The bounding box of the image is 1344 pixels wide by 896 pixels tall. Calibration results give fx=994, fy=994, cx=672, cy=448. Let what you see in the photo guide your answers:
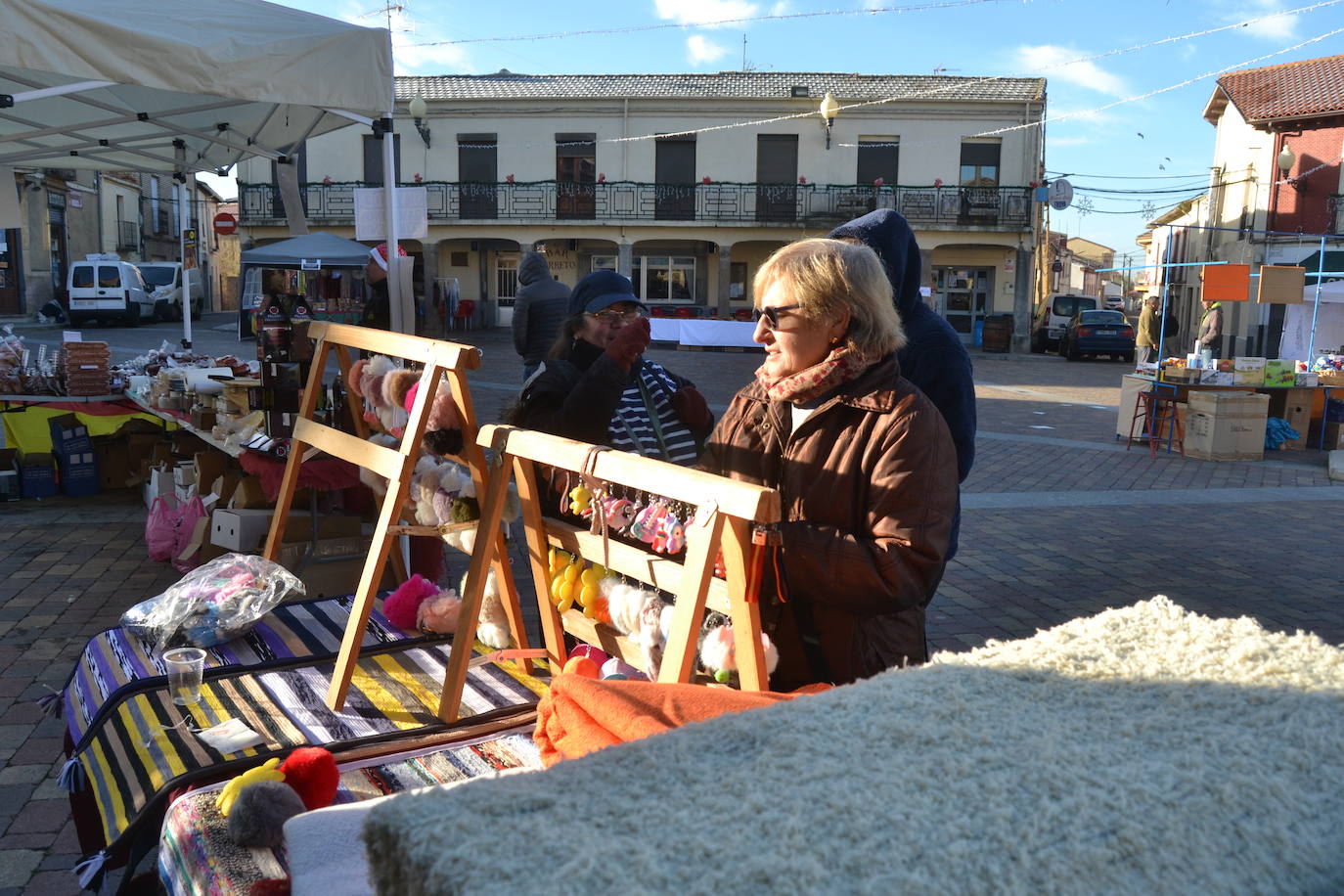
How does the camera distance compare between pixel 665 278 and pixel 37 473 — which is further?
pixel 665 278

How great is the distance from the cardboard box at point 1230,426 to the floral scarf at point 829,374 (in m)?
9.52

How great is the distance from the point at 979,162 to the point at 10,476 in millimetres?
26508

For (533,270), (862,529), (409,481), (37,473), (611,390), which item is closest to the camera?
(862,529)

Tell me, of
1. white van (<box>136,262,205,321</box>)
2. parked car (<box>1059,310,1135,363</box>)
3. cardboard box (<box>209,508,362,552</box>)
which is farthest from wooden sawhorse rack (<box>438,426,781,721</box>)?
white van (<box>136,262,205,321</box>)

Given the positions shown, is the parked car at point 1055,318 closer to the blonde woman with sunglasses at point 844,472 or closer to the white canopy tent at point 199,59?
the white canopy tent at point 199,59

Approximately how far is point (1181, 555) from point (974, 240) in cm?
2327

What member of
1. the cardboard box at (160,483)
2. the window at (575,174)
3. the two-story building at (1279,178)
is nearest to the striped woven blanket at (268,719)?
the cardboard box at (160,483)

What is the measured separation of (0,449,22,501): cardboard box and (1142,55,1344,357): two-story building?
2279 cm

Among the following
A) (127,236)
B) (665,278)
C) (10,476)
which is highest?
(127,236)

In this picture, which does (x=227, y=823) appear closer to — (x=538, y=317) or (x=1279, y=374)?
(x=538, y=317)

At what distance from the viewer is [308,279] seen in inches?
285

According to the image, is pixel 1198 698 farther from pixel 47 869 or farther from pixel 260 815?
pixel 47 869

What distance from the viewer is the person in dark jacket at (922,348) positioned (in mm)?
2684

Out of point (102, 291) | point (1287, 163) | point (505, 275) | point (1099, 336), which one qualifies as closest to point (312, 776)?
point (1099, 336)
